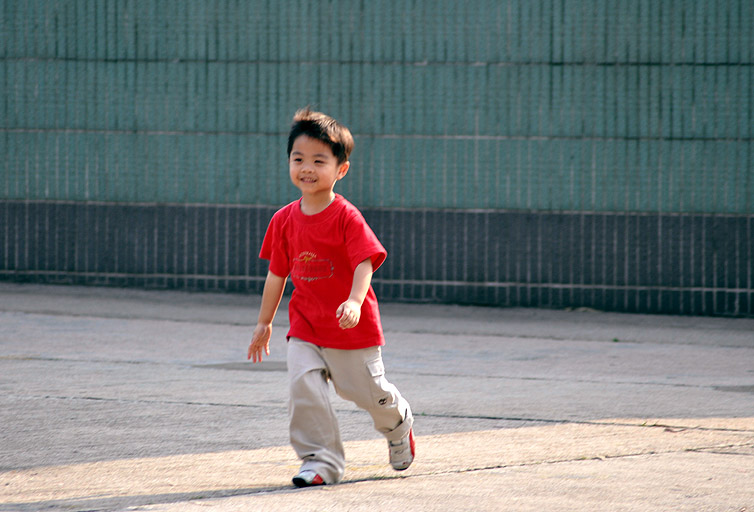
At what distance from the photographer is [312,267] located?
496 centimetres

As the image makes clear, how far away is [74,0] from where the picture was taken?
12.6 meters

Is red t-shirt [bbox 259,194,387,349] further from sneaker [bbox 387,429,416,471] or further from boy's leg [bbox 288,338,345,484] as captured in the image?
sneaker [bbox 387,429,416,471]

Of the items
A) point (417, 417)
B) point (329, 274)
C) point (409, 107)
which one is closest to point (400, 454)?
point (329, 274)

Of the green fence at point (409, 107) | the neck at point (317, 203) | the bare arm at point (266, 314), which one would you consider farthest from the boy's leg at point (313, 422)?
the green fence at point (409, 107)

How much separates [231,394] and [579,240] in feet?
17.9

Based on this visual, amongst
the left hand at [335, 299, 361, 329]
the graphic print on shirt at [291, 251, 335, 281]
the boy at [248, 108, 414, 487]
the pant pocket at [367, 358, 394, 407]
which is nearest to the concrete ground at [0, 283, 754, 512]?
the boy at [248, 108, 414, 487]

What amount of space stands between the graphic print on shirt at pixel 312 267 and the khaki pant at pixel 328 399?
0.86ft

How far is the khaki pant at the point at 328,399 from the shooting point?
486 cm

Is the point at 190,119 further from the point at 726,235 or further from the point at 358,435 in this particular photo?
the point at 358,435

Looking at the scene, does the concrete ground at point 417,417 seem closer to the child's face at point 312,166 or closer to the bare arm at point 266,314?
the bare arm at point 266,314

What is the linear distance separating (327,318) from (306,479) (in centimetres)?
63

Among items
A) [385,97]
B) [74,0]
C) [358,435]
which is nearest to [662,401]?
[358,435]

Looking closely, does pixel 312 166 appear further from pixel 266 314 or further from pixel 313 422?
pixel 313 422

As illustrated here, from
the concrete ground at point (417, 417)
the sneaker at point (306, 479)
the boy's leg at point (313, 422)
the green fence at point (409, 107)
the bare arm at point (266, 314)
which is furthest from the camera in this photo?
the green fence at point (409, 107)
